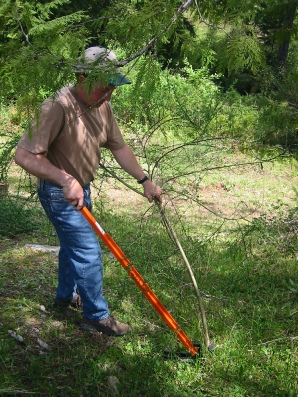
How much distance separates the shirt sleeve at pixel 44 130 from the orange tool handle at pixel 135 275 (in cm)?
45

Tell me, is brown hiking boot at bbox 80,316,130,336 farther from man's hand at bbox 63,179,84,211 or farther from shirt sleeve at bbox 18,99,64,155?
shirt sleeve at bbox 18,99,64,155

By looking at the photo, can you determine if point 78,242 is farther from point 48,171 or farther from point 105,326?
point 105,326

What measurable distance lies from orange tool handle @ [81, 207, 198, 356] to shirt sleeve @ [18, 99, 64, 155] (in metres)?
0.45

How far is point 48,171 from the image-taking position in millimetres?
2875

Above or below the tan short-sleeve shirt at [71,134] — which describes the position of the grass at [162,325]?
below

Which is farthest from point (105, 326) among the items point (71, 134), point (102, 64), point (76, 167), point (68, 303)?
point (102, 64)

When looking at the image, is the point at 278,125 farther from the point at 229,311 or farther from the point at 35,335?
the point at 35,335

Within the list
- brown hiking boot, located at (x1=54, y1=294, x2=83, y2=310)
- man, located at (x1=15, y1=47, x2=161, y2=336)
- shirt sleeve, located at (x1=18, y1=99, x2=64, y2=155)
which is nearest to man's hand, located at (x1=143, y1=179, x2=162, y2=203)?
man, located at (x1=15, y1=47, x2=161, y2=336)

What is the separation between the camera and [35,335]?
Result: 3348 millimetres

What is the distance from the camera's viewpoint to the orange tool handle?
2.98 m

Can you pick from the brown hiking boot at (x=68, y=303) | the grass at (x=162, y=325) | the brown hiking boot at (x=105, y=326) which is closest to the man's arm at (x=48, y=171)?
the grass at (x=162, y=325)

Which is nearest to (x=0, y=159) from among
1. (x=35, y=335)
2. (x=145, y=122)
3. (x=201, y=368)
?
(x=145, y=122)

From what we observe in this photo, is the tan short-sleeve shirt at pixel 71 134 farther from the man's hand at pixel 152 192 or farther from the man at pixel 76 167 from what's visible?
the man's hand at pixel 152 192

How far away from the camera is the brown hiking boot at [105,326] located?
341 cm
